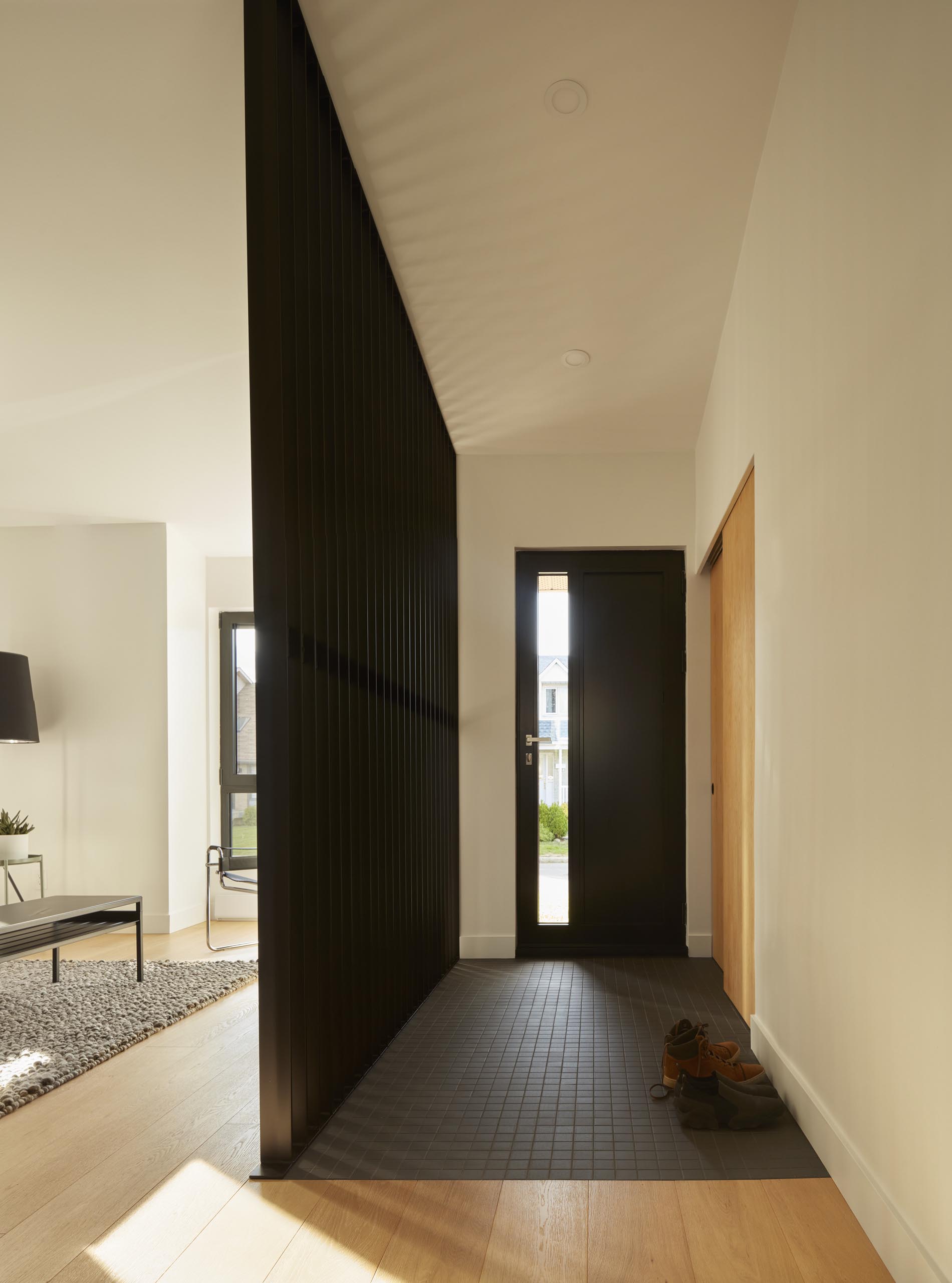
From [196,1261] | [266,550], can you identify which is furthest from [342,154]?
[196,1261]

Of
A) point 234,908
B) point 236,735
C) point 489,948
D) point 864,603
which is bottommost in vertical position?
point 234,908

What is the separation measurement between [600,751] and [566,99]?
3.28m

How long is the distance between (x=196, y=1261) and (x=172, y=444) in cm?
378

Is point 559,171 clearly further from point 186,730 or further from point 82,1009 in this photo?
point 186,730

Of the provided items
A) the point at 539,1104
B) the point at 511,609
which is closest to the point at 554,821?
the point at 511,609

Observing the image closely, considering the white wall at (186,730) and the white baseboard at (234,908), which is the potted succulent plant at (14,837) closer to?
the white wall at (186,730)

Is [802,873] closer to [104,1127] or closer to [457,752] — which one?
[104,1127]

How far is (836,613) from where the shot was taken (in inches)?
83.0

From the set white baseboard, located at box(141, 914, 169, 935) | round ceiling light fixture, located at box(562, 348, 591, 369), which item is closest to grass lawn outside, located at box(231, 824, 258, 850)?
white baseboard, located at box(141, 914, 169, 935)

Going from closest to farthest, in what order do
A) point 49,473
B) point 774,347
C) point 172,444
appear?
point 774,347
point 172,444
point 49,473

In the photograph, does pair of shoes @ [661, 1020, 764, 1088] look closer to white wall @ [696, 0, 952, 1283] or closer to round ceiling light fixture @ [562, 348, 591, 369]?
white wall @ [696, 0, 952, 1283]

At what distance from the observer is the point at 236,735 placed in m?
6.52

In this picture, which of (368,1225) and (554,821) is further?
(554,821)

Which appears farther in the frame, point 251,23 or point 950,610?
point 251,23
